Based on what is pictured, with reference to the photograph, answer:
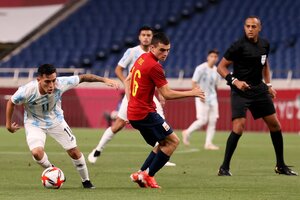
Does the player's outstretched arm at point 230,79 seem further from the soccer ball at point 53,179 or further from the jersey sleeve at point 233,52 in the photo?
the soccer ball at point 53,179

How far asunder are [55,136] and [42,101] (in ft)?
1.54

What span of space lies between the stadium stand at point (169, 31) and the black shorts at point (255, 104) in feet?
64.2

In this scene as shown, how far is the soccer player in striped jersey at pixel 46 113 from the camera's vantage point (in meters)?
11.5

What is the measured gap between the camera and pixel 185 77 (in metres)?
33.9

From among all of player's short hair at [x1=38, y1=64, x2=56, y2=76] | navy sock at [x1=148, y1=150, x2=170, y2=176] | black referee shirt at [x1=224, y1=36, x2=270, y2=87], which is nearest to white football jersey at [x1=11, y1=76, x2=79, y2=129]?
player's short hair at [x1=38, y1=64, x2=56, y2=76]

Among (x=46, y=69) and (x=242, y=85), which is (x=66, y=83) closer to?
(x=46, y=69)

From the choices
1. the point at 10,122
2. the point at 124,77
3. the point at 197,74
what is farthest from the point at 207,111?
the point at 10,122

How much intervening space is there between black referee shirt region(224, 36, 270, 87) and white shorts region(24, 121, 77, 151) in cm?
291

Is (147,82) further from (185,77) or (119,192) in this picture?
(185,77)

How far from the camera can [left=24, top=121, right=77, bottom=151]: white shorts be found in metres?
11.7

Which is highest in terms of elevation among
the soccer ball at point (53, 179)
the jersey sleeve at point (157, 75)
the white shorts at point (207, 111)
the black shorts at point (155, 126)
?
the jersey sleeve at point (157, 75)

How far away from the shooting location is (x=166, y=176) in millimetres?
13477

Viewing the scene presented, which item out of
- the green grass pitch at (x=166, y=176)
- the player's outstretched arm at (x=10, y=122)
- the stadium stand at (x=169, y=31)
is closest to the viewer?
the green grass pitch at (x=166, y=176)

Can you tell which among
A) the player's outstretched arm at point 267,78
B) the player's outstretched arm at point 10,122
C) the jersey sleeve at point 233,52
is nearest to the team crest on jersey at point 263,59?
the player's outstretched arm at point 267,78
